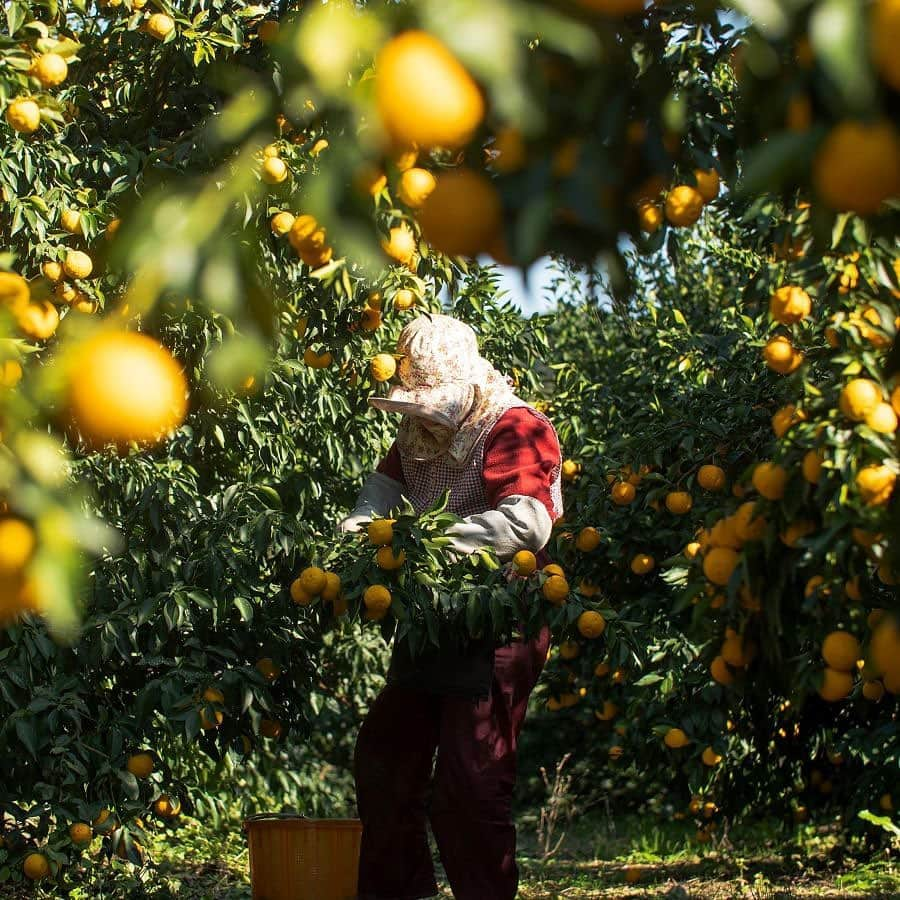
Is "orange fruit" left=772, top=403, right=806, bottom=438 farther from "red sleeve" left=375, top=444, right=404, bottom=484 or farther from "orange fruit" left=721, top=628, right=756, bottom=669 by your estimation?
"red sleeve" left=375, top=444, right=404, bottom=484

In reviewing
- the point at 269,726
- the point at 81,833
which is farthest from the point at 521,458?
the point at 81,833

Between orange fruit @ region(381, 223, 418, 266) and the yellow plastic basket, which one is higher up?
orange fruit @ region(381, 223, 418, 266)

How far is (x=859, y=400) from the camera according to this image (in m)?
1.66

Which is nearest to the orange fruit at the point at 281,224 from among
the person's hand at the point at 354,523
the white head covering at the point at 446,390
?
the white head covering at the point at 446,390

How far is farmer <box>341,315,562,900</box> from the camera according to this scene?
2904 millimetres

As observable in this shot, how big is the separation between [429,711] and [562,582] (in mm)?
550

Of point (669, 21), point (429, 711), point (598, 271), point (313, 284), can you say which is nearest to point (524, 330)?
point (313, 284)

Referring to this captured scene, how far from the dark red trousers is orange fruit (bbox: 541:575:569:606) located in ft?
0.74

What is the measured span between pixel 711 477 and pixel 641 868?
242cm

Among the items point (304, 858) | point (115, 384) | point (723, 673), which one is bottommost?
point (304, 858)

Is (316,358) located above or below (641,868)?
above

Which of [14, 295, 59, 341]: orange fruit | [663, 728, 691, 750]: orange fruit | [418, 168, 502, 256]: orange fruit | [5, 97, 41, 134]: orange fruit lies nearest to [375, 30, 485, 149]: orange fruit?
[418, 168, 502, 256]: orange fruit

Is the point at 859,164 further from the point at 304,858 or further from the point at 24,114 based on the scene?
the point at 304,858

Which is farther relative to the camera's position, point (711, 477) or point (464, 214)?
point (711, 477)
